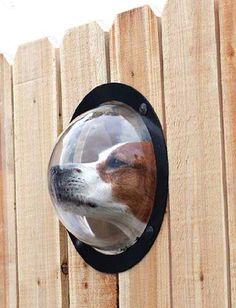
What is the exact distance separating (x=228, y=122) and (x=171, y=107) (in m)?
0.13

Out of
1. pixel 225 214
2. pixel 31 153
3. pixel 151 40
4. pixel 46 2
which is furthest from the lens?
pixel 46 2

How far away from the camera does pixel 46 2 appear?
239cm

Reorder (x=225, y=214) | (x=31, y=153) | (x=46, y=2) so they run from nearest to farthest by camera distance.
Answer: (x=225, y=214) → (x=31, y=153) → (x=46, y=2)

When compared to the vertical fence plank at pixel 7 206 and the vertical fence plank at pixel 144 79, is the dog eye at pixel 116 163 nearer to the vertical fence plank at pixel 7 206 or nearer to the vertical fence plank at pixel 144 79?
the vertical fence plank at pixel 144 79

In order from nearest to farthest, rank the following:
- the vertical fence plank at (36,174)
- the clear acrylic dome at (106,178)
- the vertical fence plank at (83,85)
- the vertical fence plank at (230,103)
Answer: the vertical fence plank at (230,103) → the clear acrylic dome at (106,178) → the vertical fence plank at (83,85) → the vertical fence plank at (36,174)

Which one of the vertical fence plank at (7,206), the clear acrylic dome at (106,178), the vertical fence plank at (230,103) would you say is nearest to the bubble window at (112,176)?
the clear acrylic dome at (106,178)

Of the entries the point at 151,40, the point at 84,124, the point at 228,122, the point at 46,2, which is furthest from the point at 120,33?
the point at 46,2

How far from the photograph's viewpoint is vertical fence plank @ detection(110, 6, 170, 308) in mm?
1543

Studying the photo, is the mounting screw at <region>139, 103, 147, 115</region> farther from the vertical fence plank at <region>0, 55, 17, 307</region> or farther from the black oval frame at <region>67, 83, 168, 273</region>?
the vertical fence plank at <region>0, 55, 17, 307</region>

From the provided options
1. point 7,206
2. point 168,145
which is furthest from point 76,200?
point 7,206

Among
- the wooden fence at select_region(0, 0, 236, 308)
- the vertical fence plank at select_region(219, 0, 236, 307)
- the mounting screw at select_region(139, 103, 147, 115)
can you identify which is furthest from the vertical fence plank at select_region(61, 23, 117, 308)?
the vertical fence plank at select_region(219, 0, 236, 307)

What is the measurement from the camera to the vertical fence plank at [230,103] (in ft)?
4.65

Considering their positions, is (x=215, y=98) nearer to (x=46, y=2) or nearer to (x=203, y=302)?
(x=203, y=302)

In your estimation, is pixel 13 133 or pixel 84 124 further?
pixel 13 133
